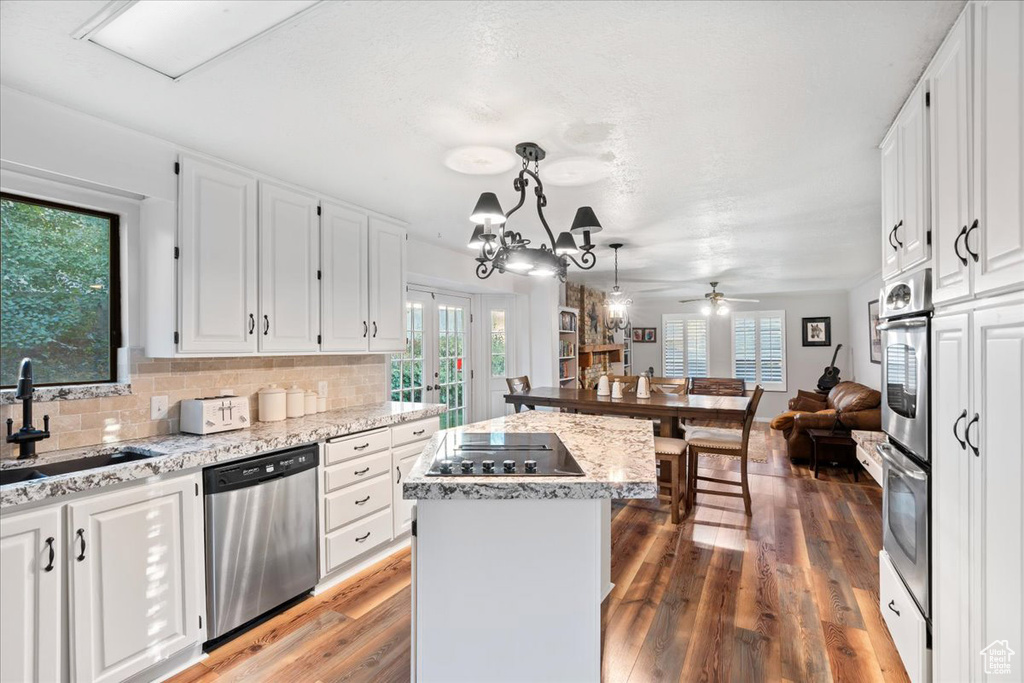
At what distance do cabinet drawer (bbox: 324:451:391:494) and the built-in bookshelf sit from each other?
11.3 ft

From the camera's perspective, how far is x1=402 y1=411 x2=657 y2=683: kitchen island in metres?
1.62

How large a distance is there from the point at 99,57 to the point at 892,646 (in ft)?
12.7

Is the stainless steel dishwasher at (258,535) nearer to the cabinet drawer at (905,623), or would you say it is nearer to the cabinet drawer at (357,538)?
the cabinet drawer at (357,538)

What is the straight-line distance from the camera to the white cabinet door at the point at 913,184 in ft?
5.53

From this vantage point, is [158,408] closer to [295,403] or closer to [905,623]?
[295,403]

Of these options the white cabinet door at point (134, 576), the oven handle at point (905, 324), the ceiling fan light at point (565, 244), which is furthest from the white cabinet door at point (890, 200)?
the white cabinet door at point (134, 576)

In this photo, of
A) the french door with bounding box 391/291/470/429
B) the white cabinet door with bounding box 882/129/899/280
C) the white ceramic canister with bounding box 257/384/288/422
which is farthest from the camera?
the french door with bounding box 391/291/470/429

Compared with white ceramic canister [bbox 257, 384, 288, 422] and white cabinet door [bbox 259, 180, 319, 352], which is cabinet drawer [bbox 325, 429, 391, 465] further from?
white cabinet door [bbox 259, 180, 319, 352]

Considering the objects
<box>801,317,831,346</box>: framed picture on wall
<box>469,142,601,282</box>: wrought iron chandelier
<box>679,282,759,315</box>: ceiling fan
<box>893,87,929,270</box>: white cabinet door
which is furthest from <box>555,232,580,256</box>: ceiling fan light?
<box>801,317,831,346</box>: framed picture on wall

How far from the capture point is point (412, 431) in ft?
10.8

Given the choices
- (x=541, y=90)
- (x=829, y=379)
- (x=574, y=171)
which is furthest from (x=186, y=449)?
(x=829, y=379)

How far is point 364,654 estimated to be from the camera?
2.17m

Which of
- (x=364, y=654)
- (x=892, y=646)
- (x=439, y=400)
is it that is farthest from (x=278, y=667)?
(x=439, y=400)

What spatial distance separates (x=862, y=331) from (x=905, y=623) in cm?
651
